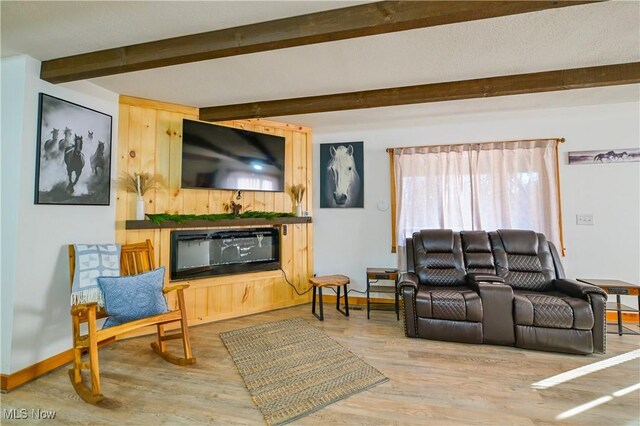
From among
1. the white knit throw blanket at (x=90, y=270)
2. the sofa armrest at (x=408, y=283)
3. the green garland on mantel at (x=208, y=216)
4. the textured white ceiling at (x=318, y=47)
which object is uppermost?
the textured white ceiling at (x=318, y=47)

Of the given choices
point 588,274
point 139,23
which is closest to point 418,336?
point 588,274

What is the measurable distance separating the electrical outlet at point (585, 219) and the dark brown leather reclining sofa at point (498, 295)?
0.68 meters

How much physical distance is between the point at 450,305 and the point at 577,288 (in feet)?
3.82

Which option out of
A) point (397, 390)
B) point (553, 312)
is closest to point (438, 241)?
point (553, 312)

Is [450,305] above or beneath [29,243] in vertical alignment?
beneath

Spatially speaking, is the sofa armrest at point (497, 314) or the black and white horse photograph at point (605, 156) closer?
the sofa armrest at point (497, 314)

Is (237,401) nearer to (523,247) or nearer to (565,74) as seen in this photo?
(523,247)

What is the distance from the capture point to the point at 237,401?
1.91 meters

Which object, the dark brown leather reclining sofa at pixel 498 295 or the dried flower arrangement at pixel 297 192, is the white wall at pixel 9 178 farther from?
the dark brown leather reclining sofa at pixel 498 295

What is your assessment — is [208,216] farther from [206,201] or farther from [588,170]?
[588,170]

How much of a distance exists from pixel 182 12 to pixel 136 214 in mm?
2083

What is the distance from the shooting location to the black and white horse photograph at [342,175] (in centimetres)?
420

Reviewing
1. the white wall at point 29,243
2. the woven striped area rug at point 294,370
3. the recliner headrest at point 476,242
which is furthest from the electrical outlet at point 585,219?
the white wall at point 29,243

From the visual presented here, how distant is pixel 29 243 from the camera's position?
2201 mm
